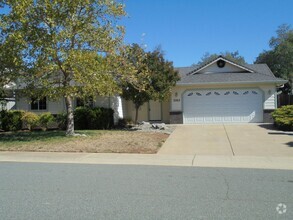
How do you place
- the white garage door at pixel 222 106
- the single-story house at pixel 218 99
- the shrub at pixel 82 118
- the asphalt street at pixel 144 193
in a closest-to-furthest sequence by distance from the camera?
the asphalt street at pixel 144 193
the shrub at pixel 82 118
the single-story house at pixel 218 99
the white garage door at pixel 222 106

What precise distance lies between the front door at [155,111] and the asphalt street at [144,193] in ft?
50.3

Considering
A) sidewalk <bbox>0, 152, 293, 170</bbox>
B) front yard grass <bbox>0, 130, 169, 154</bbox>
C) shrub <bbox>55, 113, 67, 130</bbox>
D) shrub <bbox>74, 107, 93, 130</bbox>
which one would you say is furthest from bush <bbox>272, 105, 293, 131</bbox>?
shrub <bbox>55, 113, 67, 130</bbox>

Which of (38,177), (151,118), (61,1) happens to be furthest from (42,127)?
(38,177)

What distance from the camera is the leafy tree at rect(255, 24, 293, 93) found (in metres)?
43.7

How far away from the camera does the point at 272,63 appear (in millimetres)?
46094

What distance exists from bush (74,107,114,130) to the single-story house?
172cm

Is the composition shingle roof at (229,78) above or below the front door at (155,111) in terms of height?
above

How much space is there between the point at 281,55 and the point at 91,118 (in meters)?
33.4

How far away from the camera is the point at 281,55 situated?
1788 inches

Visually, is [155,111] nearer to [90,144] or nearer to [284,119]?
[284,119]

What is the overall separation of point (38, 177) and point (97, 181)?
156cm

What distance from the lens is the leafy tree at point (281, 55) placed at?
43666 mm

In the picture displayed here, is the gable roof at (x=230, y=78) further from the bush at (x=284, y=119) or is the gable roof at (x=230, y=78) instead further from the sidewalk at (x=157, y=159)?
the sidewalk at (x=157, y=159)

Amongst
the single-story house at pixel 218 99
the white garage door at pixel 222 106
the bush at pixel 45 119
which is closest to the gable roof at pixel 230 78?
the single-story house at pixel 218 99
